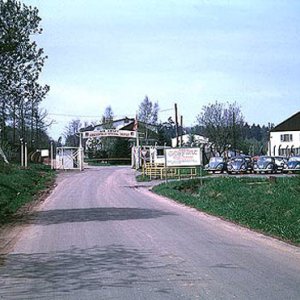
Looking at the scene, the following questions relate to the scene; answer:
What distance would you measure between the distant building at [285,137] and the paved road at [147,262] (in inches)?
3232

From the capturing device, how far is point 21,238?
1504cm

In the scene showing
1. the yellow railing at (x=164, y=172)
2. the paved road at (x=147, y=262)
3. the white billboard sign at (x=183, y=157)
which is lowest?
the paved road at (x=147, y=262)

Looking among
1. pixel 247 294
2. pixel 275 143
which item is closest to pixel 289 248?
pixel 247 294

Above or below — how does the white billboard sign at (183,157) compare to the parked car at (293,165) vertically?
above

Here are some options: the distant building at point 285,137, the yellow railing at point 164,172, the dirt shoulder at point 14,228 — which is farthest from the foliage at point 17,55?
the distant building at point 285,137

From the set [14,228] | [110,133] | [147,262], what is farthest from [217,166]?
[147,262]

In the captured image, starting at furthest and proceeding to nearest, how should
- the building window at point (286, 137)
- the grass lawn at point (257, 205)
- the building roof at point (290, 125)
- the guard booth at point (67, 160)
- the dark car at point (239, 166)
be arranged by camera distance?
the building roof at point (290, 125)
the building window at point (286, 137)
the guard booth at point (67, 160)
the dark car at point (239, 166)
the grass lawn at point (257, 205)

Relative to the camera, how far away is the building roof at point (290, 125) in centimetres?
9843

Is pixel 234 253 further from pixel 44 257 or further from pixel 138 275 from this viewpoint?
pixel 44 257

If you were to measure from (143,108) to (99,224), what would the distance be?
10091 centimetres

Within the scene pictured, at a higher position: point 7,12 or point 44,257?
point 7,12

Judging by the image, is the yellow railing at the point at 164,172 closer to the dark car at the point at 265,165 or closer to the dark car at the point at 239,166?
the dark car at the point at 239,166

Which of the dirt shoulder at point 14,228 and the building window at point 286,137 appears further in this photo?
the building window at point 286,137

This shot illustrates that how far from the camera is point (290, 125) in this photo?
9912 centimetres
